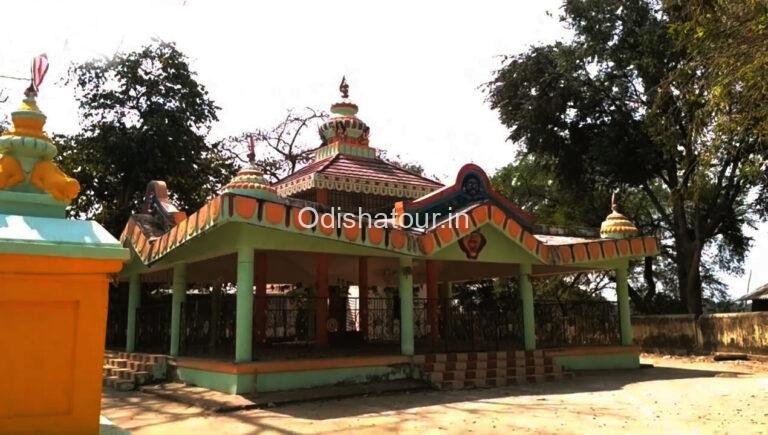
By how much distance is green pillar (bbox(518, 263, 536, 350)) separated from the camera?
11930 mm

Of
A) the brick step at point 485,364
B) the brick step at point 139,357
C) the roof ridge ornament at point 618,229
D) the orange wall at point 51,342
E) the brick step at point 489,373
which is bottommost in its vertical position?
the brick step at point 489,373

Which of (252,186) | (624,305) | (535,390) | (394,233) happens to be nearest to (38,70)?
(252,186)

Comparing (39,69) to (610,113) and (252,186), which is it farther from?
(610,113)

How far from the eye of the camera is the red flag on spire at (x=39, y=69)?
3217mm

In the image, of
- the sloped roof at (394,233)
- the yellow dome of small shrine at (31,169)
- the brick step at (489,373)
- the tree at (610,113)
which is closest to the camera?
the yellow dome of small shrine at (31,169)

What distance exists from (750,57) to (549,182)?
2237cm

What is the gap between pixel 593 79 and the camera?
22.0 metres

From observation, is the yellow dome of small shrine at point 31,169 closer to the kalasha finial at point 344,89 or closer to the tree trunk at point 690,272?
the kalasha finial at point 344,89

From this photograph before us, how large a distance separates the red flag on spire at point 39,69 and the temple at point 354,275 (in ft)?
16.2

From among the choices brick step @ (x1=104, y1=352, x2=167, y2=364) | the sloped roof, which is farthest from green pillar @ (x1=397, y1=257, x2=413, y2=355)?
brick step @ (x1=104, y1=352, x2=167, y2=364)

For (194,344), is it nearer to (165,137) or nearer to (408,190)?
(408,190)

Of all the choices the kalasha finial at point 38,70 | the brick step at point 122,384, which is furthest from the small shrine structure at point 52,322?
the brick step at point 122,384

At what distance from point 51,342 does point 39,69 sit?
4.80ft

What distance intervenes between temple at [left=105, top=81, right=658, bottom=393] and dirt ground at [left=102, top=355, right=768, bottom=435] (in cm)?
88
